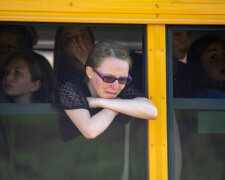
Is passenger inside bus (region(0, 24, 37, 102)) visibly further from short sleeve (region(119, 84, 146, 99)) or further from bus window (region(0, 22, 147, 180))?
short sleeve (region(119, 84, 146, 99))

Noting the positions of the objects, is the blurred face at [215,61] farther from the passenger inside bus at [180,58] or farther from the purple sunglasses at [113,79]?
the purple sunglasses at [113,79]

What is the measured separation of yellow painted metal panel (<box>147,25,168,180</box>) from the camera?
6.96 feet

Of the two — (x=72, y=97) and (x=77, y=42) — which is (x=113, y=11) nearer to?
(x=77, y=42)

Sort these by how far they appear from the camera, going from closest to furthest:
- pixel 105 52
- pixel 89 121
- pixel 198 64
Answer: pixel 89 121 → pixel 105 52 → pixel 198 64

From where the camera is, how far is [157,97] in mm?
2137

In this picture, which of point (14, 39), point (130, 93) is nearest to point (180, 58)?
point (130, 93)

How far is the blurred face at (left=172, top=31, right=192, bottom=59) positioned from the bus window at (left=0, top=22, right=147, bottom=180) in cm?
24

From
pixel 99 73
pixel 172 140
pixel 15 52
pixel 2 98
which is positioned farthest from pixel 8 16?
pixel 172 140

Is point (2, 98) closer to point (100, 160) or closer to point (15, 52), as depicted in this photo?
point (15, 52)

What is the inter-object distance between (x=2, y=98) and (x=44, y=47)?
37 cm

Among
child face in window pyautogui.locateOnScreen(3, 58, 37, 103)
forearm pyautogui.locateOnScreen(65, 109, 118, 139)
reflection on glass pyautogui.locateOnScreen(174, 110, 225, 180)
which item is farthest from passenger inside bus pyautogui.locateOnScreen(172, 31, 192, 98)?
child face in window pyautogui.locateOnScreen(3, 58, 37, 103)

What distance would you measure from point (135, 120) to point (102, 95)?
229 millimetres

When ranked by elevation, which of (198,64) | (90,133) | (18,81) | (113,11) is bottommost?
(90,133)

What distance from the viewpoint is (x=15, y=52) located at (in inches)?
87.9
